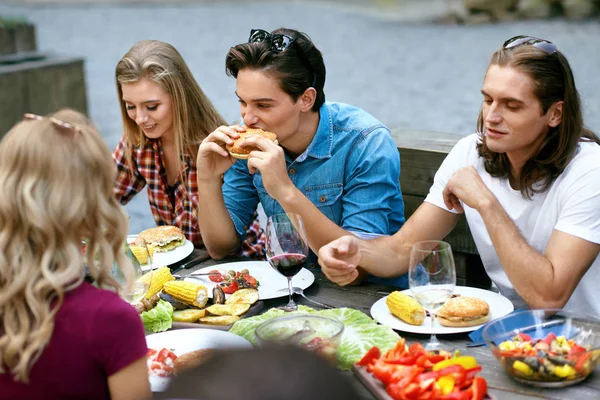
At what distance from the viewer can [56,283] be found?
1.78 m


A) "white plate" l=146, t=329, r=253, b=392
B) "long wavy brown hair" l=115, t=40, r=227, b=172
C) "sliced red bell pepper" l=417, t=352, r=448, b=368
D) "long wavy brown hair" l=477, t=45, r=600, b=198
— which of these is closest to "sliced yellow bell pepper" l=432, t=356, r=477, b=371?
"sliced red bell pepper" l=417, t=352, r=448, b=368

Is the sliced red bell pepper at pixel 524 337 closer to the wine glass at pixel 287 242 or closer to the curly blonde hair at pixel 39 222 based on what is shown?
the wine glass at pixel 287 242

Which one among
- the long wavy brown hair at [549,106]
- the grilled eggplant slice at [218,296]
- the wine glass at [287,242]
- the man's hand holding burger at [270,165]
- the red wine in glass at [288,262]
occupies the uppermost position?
the long wavy brown hair at [549,106]

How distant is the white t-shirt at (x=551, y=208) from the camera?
274 cm

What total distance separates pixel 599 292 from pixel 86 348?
191 cm

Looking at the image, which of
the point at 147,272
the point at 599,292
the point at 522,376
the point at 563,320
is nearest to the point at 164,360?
the point at 147,272

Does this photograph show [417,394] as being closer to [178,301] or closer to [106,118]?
[178,301]

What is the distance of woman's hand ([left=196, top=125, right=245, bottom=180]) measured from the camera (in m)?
3.26

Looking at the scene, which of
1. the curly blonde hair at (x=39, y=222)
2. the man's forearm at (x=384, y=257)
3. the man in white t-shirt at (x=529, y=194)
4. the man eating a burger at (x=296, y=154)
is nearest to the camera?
the curly blonde hair at (x=39, y=222)

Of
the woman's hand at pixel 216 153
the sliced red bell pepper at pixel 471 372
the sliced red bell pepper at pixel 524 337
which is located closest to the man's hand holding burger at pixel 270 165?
the woman's hand at pixel 216 153

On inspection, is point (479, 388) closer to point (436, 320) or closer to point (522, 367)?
point (522, 367)

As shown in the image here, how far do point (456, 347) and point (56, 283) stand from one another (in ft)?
3.82

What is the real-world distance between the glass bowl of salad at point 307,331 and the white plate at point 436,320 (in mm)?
354

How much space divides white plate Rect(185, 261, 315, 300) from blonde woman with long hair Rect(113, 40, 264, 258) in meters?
0.75
